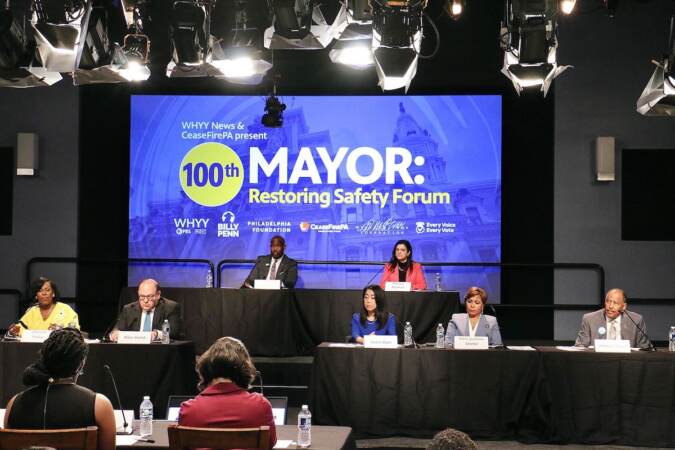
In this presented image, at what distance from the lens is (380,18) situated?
5844 mm

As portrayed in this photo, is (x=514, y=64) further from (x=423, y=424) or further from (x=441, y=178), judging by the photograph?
(x=441, y=178)

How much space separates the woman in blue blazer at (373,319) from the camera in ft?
22.6

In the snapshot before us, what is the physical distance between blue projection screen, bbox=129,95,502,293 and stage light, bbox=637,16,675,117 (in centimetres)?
324

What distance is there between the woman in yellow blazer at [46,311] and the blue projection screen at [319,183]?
2.69 metres

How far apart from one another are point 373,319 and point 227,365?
358cm

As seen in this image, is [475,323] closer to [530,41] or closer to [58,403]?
[530,41]

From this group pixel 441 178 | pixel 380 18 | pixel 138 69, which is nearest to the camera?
pixel 380 18

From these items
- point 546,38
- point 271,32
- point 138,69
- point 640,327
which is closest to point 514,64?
point 546,38

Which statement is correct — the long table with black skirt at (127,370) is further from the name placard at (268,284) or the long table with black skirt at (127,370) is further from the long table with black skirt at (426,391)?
the name placard at (268,284)

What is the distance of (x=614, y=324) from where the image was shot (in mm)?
6770

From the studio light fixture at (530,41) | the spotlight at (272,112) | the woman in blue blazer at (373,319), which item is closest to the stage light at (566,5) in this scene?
the studio light fixture at (530,41)

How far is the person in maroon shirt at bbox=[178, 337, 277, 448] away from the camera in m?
3.40

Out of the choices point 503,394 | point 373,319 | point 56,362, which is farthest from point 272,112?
point 56,362

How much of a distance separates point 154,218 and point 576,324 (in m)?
4.73
